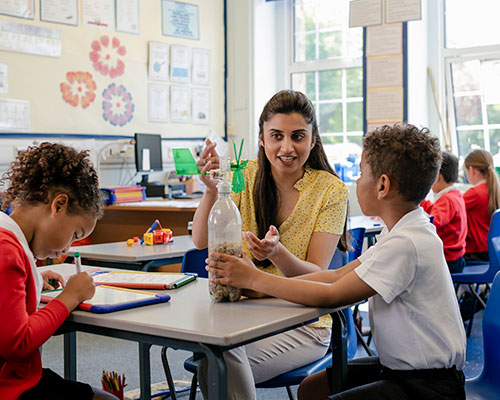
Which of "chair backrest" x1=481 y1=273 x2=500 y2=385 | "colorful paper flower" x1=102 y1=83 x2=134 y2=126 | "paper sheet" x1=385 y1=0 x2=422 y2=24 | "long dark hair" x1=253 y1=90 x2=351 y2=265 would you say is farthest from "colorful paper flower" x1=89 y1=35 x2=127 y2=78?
"chair backrest" x1=481 y1=273 x2=500 y2=385

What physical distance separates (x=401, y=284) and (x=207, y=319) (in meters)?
0.45

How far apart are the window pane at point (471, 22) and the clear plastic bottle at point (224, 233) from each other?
4.85 m

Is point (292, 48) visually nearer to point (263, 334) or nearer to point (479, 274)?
point (479, 274)

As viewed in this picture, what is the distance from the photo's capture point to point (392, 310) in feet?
4.95

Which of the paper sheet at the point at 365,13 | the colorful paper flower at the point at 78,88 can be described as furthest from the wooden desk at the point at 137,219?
the paper sheet at the point at 365,13

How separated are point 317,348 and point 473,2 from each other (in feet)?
15.6

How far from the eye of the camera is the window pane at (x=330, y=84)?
6.55 m

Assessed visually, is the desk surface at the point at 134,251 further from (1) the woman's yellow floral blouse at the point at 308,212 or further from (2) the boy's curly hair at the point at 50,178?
(2) the boy's curly hair at the point at 50,178

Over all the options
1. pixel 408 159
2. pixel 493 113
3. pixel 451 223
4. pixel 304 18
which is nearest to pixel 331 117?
pixel 304 18

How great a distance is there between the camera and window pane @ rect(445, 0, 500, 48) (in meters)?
5.64

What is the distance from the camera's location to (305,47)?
684 centimetres

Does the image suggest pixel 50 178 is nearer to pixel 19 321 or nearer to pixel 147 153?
pixel 19 321

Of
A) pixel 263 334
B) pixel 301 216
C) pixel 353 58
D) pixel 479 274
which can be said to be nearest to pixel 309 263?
pixel 301 216

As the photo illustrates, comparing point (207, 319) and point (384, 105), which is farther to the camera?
point (384, 105)
